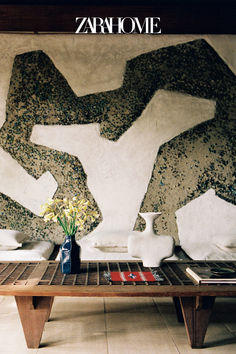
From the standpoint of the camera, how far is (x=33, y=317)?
1.99 meters

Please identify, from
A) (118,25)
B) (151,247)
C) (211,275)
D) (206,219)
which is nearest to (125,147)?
(206,219)

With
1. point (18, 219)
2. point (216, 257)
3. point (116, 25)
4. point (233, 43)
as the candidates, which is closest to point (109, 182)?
point (18, 219)

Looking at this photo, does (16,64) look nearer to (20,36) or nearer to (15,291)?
(20,36)

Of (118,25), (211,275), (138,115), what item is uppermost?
(118,25)

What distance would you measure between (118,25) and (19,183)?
1.77 meters

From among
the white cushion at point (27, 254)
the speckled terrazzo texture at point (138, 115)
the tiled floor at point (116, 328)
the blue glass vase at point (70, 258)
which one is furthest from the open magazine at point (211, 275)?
the speckled terrazzo texture at point (138, 115)

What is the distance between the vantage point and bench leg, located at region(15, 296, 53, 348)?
199 centimetres

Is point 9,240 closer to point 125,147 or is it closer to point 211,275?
point 125,147

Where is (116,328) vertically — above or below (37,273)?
below

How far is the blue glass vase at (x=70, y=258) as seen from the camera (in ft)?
7.18

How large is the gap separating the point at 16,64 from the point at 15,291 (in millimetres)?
2434

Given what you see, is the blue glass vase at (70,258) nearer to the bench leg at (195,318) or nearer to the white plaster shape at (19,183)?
the bench leg at (195,318)

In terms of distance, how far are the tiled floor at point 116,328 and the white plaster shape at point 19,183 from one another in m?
1.08

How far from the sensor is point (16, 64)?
3631mm
